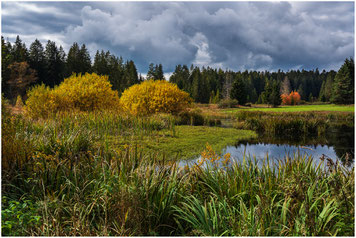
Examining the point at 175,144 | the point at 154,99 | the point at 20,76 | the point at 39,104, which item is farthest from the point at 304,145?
the point at 20,76

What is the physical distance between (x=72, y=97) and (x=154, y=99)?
5471 mm

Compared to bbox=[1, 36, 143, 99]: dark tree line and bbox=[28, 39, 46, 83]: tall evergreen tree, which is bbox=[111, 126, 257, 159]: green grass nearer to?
bbox=[1, 36, 143, 99]: dark tree line

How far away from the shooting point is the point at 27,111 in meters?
13.4

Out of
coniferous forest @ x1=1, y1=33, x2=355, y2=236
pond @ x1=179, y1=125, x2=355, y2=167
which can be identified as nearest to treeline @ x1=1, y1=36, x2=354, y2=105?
coniferous forest @ x1=1, y1=33, x2=355, y2=236

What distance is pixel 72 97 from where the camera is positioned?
1446 cm

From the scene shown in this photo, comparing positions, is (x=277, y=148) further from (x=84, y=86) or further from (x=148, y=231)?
(x=84, y=86)

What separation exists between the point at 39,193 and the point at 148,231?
164 centimetres

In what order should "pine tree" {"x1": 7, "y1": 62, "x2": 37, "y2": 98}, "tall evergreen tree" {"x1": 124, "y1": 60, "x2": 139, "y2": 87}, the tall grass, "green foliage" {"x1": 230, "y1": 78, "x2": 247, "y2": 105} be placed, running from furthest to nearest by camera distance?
"tall evergreen tree" {"x1": 124, "y1": 60, "x2": 139, "y2": 87} < "green foliage" {"x1": 230, "y1": 78, "x2": 247, "y2": 105} < "pine tree" {"x1": 7, "y1": 62, "x2": 37, "y2": 98} < the tall grass

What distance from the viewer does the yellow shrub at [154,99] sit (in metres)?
17.6

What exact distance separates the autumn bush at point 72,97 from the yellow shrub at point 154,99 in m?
1.95

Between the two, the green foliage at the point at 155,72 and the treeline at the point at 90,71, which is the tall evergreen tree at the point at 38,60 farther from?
Result: the green foliage at the point at 155,72

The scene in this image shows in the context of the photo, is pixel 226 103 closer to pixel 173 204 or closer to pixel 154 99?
pixel 154 99

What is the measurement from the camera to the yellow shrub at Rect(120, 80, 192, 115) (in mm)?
17562

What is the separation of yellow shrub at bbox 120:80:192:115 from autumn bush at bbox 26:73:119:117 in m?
1.95
